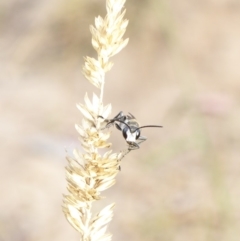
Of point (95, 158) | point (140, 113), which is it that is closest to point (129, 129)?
point (95, 158)

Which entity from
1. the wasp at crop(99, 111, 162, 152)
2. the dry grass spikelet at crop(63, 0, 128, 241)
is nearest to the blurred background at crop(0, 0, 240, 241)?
the wasp at crop(99, 111, 162, 152)

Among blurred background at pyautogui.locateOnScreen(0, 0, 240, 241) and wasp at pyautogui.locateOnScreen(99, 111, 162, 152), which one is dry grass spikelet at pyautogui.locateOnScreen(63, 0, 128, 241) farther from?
blurred background at pyautogui.locateOnScreen(0, 0, 240, 241)

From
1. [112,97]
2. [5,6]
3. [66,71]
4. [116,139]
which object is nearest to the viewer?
[116,139]

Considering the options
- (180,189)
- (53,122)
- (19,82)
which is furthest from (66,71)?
(180,189)

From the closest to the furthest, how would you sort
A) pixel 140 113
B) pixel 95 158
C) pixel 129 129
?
pixel 95 158, pixel 129 129, pixel 140 113

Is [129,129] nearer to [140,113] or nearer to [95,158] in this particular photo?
[95,158]

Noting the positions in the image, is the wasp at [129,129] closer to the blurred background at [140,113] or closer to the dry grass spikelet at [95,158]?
the dry grass spikelet at [95,158]

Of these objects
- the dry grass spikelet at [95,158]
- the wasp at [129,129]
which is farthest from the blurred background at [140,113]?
the dry grass spikelet at [95,158]

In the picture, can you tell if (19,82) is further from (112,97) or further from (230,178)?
(230,178)
